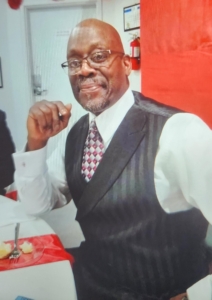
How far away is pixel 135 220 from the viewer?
0.70m

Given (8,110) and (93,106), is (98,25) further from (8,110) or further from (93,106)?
(8,110)

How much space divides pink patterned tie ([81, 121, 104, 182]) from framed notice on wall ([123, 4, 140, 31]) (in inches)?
8.4

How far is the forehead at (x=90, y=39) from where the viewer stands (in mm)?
665

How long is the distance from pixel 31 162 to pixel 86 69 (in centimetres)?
23

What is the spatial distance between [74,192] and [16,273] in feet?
0.71

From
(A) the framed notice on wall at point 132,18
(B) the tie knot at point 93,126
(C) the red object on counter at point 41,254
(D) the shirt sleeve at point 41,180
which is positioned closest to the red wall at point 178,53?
(A) the framed notice on wall at point 132,18

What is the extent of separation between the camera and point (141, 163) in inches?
26.7

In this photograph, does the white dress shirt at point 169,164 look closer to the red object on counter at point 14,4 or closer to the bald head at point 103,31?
the bald head at point 103,31

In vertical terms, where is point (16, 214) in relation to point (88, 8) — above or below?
below

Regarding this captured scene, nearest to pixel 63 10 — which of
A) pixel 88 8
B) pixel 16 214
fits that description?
pixel 88 8

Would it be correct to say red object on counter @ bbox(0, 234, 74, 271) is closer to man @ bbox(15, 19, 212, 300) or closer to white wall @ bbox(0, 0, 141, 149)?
Result: man @ bbox(15, 19, 212, 300)

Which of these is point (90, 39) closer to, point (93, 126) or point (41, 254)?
point (93, 126)

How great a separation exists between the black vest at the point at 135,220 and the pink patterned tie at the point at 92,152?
0.01m

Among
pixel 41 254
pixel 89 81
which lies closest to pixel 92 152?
pixel 89 81
